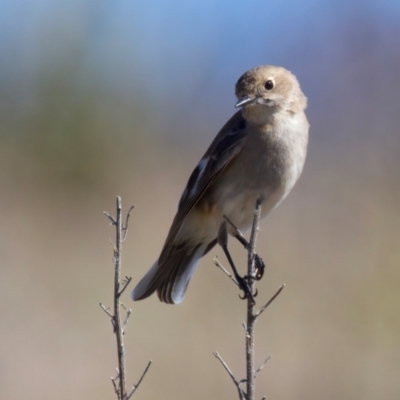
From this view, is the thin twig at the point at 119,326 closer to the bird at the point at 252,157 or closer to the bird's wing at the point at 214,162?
the bird at the point at 252,157

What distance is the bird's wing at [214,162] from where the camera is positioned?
386 centimetres

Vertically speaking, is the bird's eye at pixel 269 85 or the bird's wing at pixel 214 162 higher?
the bird's eye at pixel 269 85

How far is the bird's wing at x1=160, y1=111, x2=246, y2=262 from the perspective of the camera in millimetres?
3858

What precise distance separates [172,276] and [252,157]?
94 cm

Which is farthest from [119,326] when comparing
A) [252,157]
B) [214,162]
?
[214,162]

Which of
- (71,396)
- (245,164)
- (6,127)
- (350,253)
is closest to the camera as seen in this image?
(245,164)

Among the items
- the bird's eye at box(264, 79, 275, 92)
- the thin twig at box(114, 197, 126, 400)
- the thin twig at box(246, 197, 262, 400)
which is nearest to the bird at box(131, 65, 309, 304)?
the bird's eye at box(264, 79, 275, 92)

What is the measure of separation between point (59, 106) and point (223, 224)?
23.0ft

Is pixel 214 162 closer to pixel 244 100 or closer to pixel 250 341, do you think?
pixel 244 100

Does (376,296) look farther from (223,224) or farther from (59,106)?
(59,106)

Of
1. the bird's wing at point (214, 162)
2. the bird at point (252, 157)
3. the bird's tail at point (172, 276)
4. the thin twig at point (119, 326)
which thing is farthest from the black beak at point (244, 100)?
the thin twig at point (119, 326)

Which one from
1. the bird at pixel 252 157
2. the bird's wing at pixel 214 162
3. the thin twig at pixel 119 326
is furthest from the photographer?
the bird's wing at pixel 214 162

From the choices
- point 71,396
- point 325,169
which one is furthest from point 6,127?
point 71,396

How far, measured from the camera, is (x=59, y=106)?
34.8 feet
